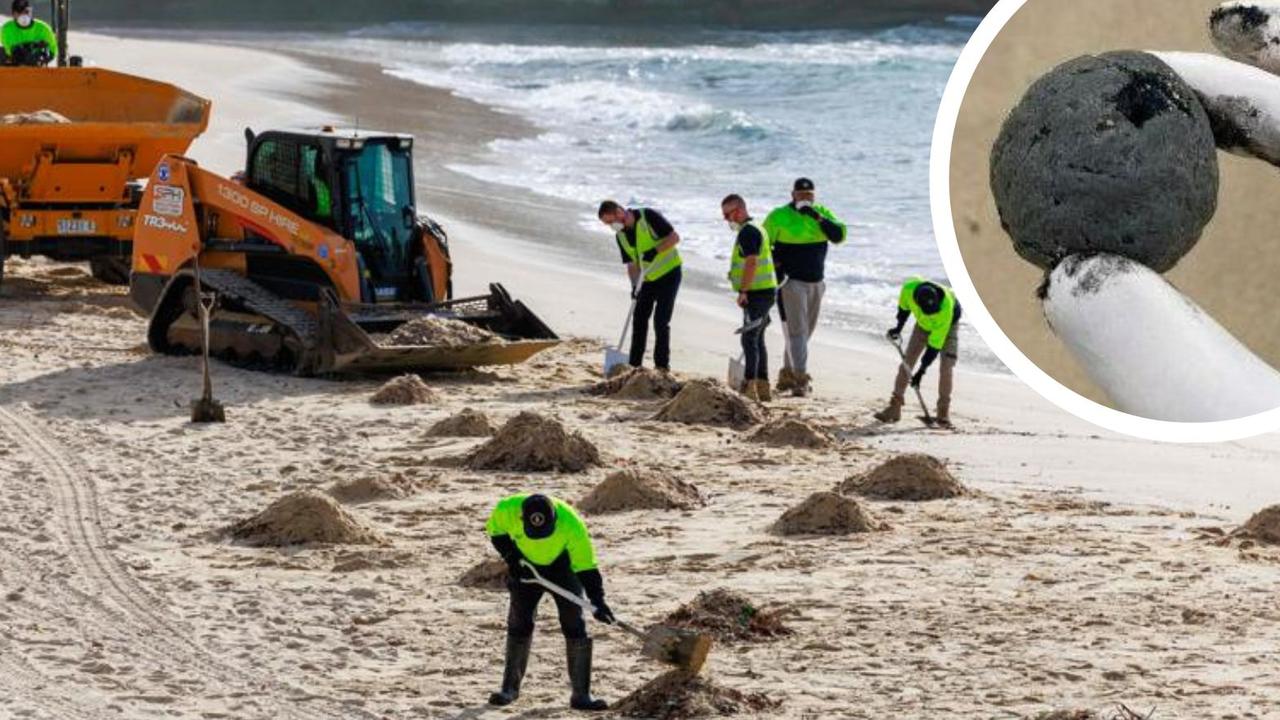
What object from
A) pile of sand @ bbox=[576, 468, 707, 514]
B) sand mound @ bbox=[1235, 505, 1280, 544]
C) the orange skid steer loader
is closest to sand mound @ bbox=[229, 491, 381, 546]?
pile of sand @ bbox=[576, 468, 707, 514]

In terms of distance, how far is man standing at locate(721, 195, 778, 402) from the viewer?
15898 mm

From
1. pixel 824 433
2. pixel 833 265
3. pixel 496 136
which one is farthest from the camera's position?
pixel 496 136

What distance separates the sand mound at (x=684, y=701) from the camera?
8578 millimetres

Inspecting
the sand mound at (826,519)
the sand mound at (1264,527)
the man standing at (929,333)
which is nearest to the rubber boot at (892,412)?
the man standing at (929,333)

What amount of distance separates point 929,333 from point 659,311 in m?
2.53

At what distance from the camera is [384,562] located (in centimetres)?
1134

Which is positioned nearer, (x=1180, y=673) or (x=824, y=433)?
(x=1180, y=673)

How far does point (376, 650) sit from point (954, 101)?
604cm

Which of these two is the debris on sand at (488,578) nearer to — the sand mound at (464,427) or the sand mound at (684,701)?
the sand mound at (684,701)

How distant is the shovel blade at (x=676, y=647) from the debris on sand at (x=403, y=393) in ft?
25.9

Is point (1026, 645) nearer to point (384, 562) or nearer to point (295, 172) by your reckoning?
point (384, 562)

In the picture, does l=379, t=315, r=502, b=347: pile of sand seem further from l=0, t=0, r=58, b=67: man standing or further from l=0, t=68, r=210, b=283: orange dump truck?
l=0, t=0, r=58, b=67: man standing

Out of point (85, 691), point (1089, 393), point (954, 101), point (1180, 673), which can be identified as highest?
point (954, 101)

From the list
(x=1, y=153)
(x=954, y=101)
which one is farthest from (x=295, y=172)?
(x=954, y=101)
